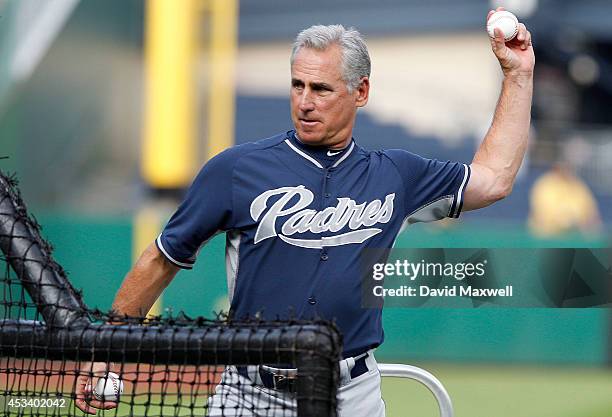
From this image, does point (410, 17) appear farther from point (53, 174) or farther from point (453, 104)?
point (53, 174)

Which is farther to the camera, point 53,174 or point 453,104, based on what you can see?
point 453,104

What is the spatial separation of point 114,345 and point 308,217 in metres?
0.88

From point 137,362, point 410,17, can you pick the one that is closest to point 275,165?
point 137,362

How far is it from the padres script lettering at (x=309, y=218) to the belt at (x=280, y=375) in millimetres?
322

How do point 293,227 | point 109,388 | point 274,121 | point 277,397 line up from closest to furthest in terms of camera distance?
point 109,388 < point 277,397 < point 293,227 < point 274,121

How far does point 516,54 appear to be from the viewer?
2.98m

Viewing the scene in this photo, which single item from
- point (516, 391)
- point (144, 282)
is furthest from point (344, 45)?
point (516, 391)

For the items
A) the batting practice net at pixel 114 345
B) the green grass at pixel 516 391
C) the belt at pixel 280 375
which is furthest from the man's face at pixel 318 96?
the green grass at pixel 516 391

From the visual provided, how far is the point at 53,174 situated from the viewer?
14.0 metres

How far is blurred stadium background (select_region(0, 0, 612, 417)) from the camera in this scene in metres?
6.50

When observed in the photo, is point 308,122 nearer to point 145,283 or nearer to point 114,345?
point 145,283

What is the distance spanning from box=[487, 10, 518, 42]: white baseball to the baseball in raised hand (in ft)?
0.06

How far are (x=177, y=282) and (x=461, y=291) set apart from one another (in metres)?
3.78

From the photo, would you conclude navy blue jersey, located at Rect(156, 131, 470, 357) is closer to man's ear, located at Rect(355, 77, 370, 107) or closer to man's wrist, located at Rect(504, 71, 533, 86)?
man's ear, located at Rect(355, 77, 370, 107)
